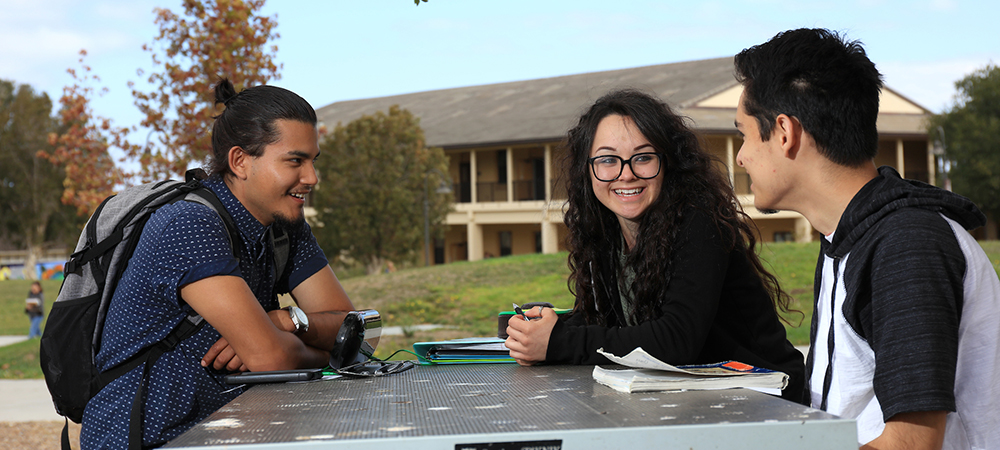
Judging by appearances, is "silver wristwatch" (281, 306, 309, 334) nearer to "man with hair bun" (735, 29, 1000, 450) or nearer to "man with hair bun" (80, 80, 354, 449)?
"man with hair bun" (80, 80, 354, 449)

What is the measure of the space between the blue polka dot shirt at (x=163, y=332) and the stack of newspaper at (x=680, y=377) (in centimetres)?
124

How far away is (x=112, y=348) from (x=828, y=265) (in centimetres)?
205

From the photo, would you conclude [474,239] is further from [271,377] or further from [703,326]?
[271,377]

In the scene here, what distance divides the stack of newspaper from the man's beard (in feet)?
4.66

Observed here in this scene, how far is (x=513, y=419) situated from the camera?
1468 mm

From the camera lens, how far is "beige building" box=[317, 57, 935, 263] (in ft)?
90.7

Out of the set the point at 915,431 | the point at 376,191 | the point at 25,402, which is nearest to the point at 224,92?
the point at 915,431

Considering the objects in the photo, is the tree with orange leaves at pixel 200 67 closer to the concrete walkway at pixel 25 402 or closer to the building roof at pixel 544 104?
the concrete walkway at pixel 25 402

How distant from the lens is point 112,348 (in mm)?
2455

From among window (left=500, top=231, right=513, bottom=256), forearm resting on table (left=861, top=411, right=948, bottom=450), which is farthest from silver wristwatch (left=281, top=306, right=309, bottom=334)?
window (left=500, top=231, right=513, bottom=256)

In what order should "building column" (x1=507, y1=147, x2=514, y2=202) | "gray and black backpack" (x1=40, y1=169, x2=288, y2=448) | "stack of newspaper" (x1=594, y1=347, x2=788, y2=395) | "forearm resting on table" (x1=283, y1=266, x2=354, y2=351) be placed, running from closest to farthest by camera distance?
"stack of newspaper" (x1=594, y1=347, x2=788, y2=395)
"gray and black backpack" (x1=40, y1=169, x2=288, y2=448)
"forearm resting on table" (x1=283, y1=266, x2=354, y2=351)
"building column" (x1=507, y1=147, x2=514, y2=202)

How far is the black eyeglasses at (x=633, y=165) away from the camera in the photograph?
270 cm

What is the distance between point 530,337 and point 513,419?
3.10 ft

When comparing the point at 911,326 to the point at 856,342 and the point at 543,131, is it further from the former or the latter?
the point at 543,131
